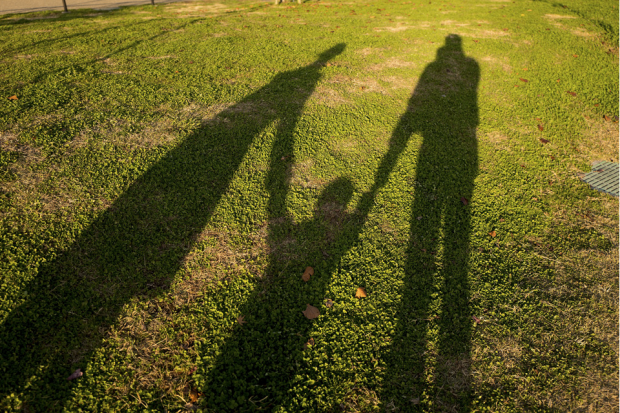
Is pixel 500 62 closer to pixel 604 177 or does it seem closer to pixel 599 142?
pixel 599 142

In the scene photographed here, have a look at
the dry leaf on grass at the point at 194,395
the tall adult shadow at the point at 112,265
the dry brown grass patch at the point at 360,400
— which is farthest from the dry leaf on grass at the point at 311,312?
the tall adult shadow at the point at 112,265

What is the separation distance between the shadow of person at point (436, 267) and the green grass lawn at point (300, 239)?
0.07 ft

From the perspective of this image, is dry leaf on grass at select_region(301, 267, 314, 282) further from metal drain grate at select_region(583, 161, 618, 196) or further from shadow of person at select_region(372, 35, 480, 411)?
metal drain grate at select_region(583, 161, 618, 196)

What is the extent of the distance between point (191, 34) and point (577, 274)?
976 centimetres

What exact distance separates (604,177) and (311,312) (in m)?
4.56

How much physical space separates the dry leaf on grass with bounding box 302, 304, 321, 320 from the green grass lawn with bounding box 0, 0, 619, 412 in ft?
0.11

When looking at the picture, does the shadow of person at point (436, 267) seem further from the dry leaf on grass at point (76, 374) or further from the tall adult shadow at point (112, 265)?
the dry leaf on grass at point (76, 374)

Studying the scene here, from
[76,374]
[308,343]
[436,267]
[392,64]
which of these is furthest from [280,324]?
[392,64]

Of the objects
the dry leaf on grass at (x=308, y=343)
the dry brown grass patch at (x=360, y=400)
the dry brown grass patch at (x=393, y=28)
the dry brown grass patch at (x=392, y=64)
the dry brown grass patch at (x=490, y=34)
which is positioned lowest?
the dry brown grass patch at (x=360, y=400)

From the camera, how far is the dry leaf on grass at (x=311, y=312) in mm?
2775

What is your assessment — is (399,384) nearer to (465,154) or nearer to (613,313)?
(613,313)

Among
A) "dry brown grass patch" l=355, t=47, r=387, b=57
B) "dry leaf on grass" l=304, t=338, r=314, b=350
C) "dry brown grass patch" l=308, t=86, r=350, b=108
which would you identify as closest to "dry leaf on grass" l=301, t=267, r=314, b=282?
"dry leaf on grass" l=304, t=338, r=314, b=350

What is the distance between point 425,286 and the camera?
9.98ft

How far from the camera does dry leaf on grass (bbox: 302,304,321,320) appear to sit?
9.11 feet
